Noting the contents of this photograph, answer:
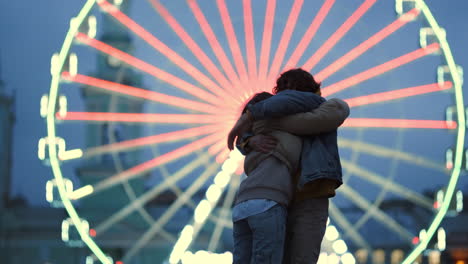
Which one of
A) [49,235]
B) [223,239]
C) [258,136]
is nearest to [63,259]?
[49,235]

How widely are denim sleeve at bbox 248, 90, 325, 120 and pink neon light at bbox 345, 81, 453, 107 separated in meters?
9.01

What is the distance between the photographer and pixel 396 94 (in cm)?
1291

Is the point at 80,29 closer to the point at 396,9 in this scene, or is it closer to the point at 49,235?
the point at 396,9

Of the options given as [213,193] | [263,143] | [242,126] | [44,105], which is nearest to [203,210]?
[213,193]

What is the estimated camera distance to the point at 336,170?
131 inches

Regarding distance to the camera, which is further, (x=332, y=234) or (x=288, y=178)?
(x=332, y=234)

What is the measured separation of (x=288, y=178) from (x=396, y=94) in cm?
977

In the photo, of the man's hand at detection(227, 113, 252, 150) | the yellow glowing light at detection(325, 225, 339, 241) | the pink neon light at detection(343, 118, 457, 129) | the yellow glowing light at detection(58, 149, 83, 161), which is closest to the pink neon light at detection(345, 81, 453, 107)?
the pink neon light at detection(343, 118, 457, 129)

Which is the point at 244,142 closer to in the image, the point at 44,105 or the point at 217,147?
the point at 217,147

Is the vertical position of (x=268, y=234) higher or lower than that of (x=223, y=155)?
higher

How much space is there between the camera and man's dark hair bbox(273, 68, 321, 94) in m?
3.50

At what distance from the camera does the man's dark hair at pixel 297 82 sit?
350 centimetres

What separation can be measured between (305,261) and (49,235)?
32086mm

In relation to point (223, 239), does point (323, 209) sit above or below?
above
